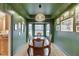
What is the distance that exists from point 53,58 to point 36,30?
1812 mm

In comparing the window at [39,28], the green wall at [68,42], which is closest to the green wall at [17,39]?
the window at [39,28]

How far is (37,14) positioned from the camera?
108 inches

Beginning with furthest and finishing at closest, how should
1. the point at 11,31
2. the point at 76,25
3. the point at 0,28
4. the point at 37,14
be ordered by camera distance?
the point at 0,28
the point at 11,31
the point at 76,25
the point at 37,14

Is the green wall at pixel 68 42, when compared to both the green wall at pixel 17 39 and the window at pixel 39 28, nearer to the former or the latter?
the window at pixel 39 28

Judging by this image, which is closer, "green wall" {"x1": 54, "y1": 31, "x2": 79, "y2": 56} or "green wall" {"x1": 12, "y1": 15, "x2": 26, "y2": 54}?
"green wall" {"x1": 54, "y1": 31, "x2": 79, "y2": 56}

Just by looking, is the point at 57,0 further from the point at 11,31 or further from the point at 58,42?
the point at 58,42

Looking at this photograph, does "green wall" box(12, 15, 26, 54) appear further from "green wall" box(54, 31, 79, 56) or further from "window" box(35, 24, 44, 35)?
"green wall" box(54, 31, 79, 56)

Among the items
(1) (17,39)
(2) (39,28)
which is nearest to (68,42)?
(2) (39,28)

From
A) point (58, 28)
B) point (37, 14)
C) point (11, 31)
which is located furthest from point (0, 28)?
point (37, 14)

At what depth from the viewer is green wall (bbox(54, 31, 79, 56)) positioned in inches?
115

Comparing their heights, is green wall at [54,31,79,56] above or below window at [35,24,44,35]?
below

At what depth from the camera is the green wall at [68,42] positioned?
292 cm

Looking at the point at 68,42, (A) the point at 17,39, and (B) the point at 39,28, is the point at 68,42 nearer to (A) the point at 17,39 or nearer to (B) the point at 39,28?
(B) the point at 39,28

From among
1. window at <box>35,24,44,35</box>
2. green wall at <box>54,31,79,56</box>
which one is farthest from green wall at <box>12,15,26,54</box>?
green wall at <box>54,31,79,56</box>
